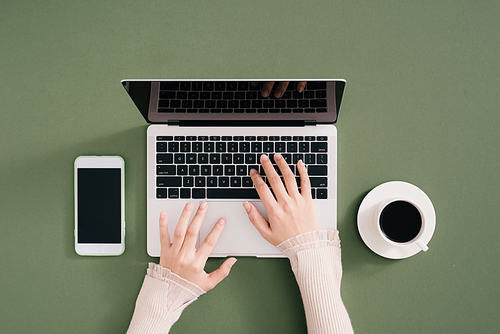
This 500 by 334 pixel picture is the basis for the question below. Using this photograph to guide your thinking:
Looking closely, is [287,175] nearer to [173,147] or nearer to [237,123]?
[237,123]

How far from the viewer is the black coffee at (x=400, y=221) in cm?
71

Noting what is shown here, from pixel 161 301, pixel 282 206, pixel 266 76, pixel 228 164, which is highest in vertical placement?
pixel 266 76

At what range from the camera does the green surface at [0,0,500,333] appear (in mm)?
786

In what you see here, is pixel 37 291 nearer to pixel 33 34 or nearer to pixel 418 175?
pixel 33 34

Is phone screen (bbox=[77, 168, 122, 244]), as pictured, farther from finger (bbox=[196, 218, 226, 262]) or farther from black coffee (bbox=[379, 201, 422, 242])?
black coffee (bbox=[379, 201, 422, 242])

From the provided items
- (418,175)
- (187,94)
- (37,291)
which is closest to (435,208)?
(418,175)

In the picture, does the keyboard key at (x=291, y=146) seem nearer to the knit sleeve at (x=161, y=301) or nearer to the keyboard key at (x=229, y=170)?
the keyboard key at (x=229, y=170)

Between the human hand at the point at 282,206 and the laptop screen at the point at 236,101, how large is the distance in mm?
112

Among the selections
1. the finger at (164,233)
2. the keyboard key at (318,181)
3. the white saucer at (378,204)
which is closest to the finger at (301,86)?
the keyboard key at (318,181)

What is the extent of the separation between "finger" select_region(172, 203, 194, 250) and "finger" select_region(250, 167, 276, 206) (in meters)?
0.17

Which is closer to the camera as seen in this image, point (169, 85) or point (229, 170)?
point (169, 85)

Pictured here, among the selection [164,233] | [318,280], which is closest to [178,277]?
[164,233]

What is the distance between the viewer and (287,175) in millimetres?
729

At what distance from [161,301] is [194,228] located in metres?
0.19
